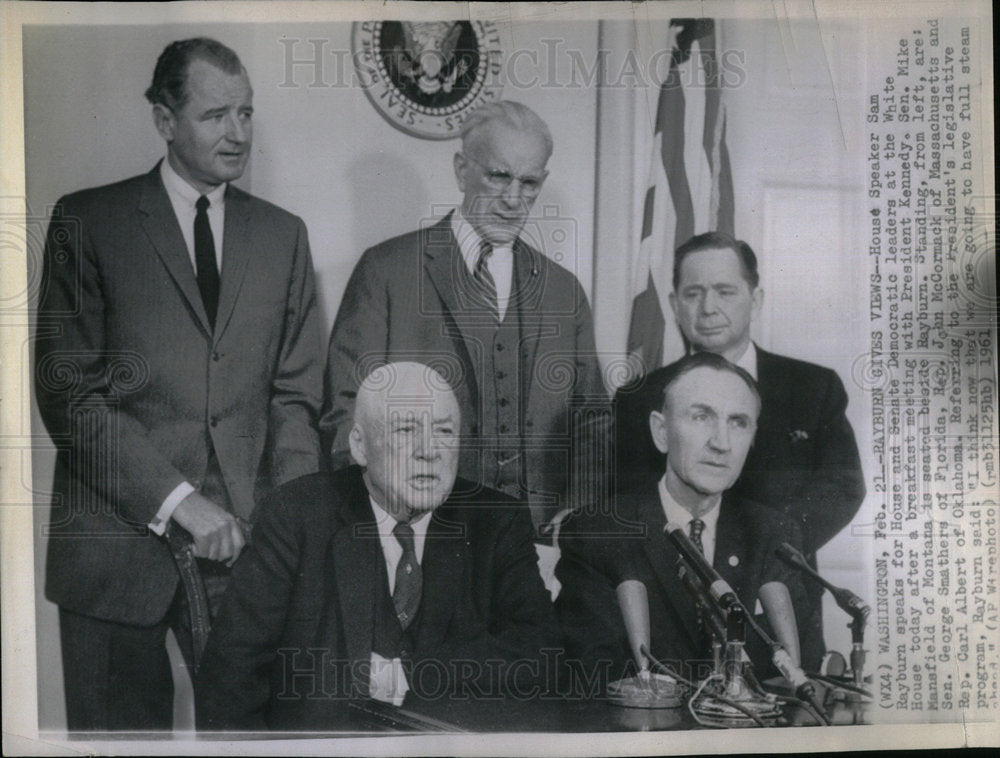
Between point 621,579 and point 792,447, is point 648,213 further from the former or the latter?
point 621,579

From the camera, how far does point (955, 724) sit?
2070 millimetres

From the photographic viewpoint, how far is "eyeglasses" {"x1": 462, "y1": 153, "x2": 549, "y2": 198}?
2027 millimetres

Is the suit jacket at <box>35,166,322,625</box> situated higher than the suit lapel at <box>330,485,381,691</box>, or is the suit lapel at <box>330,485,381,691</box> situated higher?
the suit jacket at <box>35,166,322,625</box>

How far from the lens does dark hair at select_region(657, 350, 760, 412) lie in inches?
79.9

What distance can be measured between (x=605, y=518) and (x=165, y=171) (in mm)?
1075

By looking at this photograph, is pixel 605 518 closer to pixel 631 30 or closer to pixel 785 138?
pixel 785 138

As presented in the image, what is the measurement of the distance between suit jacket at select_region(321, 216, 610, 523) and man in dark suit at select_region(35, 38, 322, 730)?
70 millimetres

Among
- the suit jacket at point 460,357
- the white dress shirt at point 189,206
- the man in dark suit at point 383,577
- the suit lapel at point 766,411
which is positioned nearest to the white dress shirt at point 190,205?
the white dress shirt at point 189,206

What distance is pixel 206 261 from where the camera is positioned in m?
2.02

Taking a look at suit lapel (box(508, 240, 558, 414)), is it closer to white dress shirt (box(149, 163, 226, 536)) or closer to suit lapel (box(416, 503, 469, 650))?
suit lapel (box(416, 503, 469, 650))

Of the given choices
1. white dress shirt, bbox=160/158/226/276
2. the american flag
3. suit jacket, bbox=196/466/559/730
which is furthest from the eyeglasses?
suit jacket, bbox=196/466/559/730

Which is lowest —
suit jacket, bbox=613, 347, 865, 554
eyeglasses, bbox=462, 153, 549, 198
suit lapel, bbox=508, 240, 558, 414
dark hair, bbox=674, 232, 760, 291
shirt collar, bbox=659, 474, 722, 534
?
shirt collar, bbox=659, 474, 722, 534

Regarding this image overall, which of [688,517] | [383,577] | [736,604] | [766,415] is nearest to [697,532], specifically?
[688,517]

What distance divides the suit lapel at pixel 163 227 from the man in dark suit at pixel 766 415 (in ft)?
2.87
